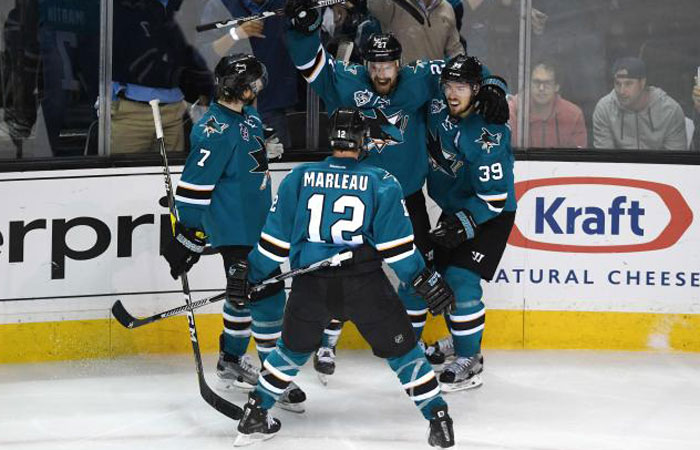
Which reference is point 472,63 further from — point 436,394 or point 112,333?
point 112,333

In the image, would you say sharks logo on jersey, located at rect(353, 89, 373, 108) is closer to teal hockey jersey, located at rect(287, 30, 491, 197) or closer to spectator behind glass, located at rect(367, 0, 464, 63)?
teal hockey jersey, located at rect(287, 30, 491, 197)

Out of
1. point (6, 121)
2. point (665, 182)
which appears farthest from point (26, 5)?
point (665, 182)

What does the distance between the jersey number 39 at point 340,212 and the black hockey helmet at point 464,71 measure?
35.1 inches

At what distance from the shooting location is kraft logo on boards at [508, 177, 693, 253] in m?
5.18

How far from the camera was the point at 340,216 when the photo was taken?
386 cm

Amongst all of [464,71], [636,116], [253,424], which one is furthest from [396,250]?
[636,116]

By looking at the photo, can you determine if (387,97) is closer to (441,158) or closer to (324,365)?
(441,158)

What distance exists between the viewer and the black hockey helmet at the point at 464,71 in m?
4.54

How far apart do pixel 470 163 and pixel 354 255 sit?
0.90 metres

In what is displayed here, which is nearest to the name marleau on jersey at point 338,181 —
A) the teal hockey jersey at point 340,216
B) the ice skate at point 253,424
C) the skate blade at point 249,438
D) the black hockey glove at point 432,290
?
the teal hockey jersey at point 340,216

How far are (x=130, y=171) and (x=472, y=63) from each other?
136 cm

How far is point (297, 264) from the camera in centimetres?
398

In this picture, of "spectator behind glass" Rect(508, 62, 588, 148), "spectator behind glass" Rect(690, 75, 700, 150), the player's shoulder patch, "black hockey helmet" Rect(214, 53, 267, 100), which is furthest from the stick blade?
"spectator behind glass" Rect(690, 75, 700, 150)

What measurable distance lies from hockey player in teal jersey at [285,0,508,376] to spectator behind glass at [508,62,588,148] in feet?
1.54
